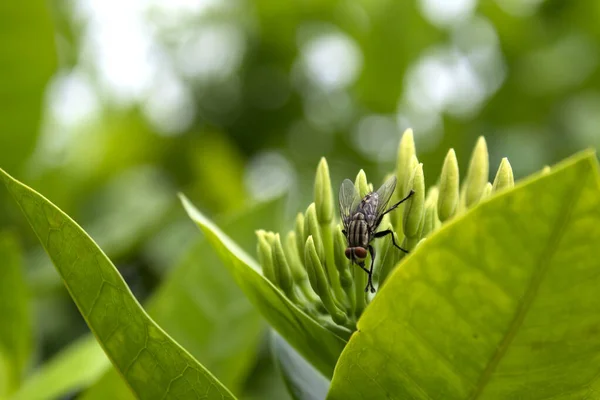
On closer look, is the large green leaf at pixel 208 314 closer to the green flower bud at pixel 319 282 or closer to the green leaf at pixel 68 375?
the green leaf at pixel 68 375

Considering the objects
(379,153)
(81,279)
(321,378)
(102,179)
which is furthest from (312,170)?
(81,279)

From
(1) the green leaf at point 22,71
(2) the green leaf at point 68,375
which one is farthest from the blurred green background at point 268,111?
(2) the green leaf at point 68,375

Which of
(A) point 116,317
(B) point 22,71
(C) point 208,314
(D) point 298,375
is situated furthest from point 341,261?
(B) point 22,71

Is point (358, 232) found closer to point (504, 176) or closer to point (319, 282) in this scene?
point (319, 282)

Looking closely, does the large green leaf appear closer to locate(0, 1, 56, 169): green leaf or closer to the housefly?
the housefly

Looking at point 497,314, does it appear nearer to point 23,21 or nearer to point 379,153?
point 23,21

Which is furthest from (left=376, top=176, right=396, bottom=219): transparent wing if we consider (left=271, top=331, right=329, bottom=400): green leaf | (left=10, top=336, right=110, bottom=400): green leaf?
(left=10, top=336, right=110, bottom=400): green leaf

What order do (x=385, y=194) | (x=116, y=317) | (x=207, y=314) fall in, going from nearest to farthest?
1. (x=116, y=317)
2. (x=385, y=194)
3. (x=207, y=314)
